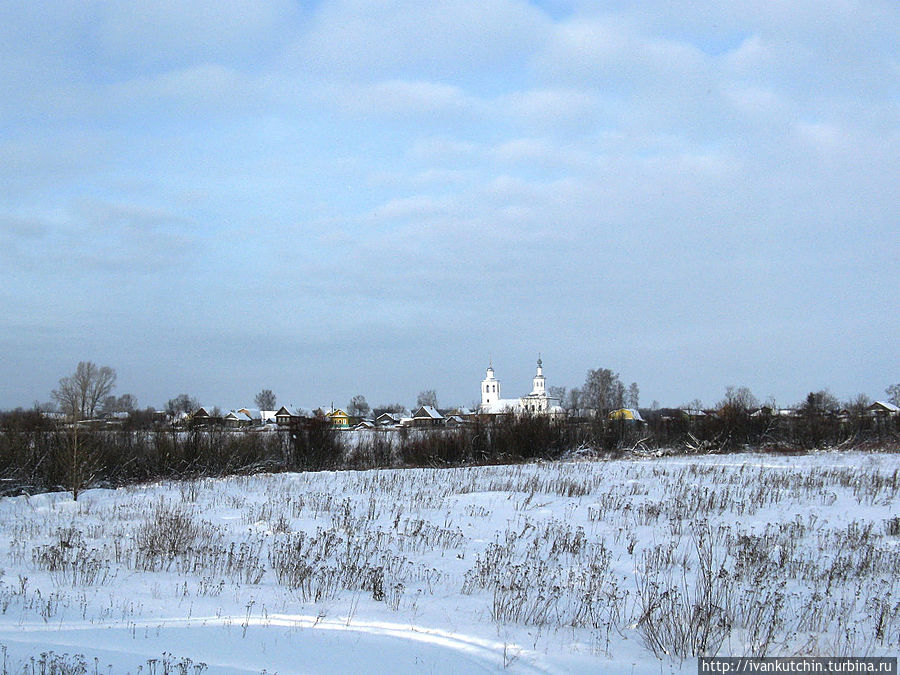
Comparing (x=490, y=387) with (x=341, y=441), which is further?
(x=490, y=387)

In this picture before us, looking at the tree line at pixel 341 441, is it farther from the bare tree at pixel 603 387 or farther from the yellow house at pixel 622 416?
the bare tree at pixel 603 387

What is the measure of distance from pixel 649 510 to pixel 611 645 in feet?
22.0

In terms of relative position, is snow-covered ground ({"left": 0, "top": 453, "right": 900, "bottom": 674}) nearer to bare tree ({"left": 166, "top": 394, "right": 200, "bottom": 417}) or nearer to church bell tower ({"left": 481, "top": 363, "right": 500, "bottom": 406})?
bare tree ({"left": 166, "top": 394, "right": 200, "bottom": 417})

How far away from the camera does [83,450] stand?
1795cm

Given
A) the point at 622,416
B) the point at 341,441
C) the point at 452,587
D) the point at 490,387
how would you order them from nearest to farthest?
the point at 452,587
the point at 341,441
the point at 622,416
the point at 490,387

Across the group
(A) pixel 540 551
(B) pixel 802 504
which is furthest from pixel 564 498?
(A) pixel 540 551

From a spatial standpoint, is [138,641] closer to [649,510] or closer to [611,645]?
[611,645]

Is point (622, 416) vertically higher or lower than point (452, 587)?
higher

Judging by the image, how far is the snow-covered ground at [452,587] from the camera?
536 cm

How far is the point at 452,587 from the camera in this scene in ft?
24.8

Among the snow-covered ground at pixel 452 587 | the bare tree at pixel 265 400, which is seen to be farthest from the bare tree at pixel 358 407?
the snow-covered ground at pixel 452 587

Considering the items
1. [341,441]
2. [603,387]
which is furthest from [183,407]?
[603,387]

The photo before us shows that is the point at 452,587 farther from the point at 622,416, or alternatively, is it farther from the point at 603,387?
the point at 603,387

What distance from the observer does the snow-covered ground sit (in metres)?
5.36
